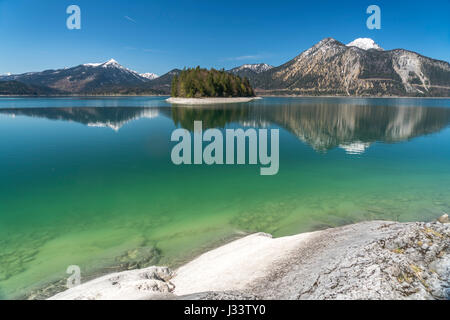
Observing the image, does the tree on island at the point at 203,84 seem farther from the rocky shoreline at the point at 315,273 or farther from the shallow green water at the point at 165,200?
the rocky shoreline at the point at 315,273

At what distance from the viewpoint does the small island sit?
159m

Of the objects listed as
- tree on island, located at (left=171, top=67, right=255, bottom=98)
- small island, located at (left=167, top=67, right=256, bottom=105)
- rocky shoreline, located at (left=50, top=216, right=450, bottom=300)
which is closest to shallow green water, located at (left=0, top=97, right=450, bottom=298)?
rocky shoreline, located at (left=50, top=216, right=450, bottom=300)

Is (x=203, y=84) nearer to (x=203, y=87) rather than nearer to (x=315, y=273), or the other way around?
(x=203, y=87)

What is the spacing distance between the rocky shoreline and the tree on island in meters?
157

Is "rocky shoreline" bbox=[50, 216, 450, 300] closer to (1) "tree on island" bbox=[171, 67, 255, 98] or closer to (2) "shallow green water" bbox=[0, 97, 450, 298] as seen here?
(2) "shallow green water" bbox=[0, 97, 450, 298]

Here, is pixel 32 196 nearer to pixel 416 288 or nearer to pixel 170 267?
pixel 170 267

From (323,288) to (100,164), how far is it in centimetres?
2838

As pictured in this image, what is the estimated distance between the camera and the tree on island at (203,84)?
15962 cm

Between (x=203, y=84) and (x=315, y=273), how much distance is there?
16443 centimetres

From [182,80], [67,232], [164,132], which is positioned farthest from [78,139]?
[182,80]

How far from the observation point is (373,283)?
714cm

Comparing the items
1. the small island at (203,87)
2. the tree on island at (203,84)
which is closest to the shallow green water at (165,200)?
the small island at (203,87)

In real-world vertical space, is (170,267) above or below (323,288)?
below

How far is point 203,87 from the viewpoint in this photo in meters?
163
